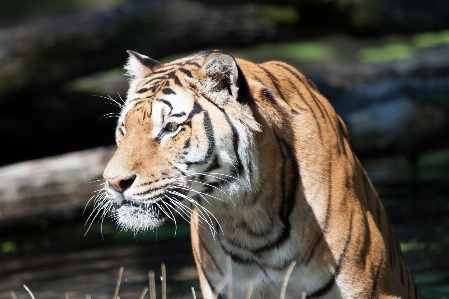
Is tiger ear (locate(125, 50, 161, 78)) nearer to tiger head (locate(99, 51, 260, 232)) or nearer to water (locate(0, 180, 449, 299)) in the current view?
tiger head (locate(99, 51, 260, 232))

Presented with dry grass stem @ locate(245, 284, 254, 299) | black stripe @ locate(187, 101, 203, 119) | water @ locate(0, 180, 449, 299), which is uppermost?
black stripe @ locate(187, 101, 203, 119)

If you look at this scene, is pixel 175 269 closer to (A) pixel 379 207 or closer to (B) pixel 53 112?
(A) pixel 379 207

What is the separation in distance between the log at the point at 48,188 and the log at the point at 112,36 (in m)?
0.96

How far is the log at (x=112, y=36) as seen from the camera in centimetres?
634

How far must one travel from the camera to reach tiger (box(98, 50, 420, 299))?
2471 millimetres

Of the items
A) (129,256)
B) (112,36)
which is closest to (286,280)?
(129,256)

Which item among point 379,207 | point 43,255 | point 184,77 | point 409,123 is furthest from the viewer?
point 409,123

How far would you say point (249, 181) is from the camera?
2533 mm

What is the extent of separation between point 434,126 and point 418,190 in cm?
59

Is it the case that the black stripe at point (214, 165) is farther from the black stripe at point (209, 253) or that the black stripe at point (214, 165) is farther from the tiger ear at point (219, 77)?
the black stripe at point (209, 253)

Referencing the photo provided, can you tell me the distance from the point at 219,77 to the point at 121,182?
0.48 metres

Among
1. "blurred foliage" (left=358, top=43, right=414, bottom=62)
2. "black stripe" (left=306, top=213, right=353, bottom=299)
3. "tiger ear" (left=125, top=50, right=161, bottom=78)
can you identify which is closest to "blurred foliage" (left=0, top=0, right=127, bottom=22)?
"blurred foliage" (left=358, top=43, right=414, bottom=62)

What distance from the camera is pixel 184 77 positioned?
8.53 feet

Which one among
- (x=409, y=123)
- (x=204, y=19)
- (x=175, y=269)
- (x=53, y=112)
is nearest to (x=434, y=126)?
(x=409, y=123)
